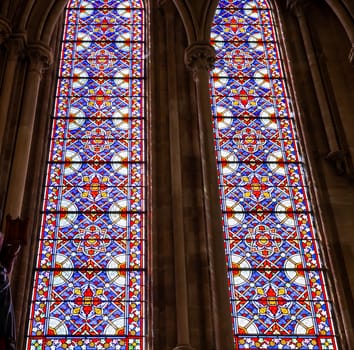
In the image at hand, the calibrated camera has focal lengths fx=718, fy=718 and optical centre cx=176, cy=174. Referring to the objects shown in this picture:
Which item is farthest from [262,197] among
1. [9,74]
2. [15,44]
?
[15,44]

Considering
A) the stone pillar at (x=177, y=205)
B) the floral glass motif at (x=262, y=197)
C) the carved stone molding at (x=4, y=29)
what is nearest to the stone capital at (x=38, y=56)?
the carved stone molding at (x=4, y=29)

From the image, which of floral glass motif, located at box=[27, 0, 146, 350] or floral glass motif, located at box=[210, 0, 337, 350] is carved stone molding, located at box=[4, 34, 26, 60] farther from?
floral glass motif, located at box=[210, 0, 337, 350]

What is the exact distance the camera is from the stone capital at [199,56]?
10656 millimetres

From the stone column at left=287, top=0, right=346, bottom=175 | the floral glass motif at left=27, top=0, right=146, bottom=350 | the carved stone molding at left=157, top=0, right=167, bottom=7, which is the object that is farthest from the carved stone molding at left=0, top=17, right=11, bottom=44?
the stone column at left=287, top=0, right=346, bottom=175

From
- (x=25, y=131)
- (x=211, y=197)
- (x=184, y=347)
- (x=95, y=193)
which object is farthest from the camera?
(x=95, y=193)

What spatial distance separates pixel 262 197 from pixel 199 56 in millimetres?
2359

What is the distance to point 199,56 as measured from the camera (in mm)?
10695

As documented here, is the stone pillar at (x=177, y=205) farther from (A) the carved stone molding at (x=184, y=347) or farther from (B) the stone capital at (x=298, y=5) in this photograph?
(B) the stone capital at (x=298, y=5)

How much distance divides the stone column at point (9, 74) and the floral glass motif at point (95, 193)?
0.88m

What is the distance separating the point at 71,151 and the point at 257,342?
3.82 metres

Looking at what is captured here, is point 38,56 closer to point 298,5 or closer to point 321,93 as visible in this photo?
point 321,93

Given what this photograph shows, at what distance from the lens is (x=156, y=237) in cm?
917

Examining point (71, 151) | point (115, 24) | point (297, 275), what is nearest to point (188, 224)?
point (297, 275)

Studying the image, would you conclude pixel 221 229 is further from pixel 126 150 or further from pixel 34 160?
pixel 34 160
